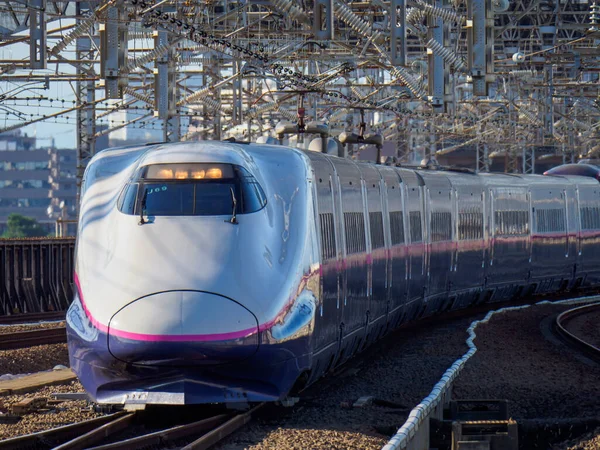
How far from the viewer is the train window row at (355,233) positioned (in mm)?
16125

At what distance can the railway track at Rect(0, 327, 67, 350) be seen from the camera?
72.3ft

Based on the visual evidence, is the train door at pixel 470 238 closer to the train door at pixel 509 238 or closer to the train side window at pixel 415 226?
the train door at pixel 509 238

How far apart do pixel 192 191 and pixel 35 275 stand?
18.6 m

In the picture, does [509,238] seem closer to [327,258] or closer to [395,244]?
[395,244]

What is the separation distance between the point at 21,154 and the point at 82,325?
181 metres

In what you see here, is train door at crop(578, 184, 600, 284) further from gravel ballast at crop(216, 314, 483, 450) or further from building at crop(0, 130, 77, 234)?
building at crop(0, 130, 77, 234)

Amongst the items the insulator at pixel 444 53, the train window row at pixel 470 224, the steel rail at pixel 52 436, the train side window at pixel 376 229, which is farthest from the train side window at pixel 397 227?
the steel rail at pixel 52 436

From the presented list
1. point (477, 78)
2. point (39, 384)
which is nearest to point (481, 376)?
point (39, 384)

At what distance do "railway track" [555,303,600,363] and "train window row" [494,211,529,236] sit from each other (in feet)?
8.01

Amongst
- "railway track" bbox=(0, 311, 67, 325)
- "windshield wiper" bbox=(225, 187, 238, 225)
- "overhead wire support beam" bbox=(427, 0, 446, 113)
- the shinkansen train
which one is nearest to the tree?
"railway track" bbox=(0, 311, 67, 325)

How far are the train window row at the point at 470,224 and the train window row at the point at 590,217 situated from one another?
843 cm

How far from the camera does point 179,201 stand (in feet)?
42.3

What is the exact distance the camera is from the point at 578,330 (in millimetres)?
25656

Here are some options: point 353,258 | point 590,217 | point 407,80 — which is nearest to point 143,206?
point 353,258
